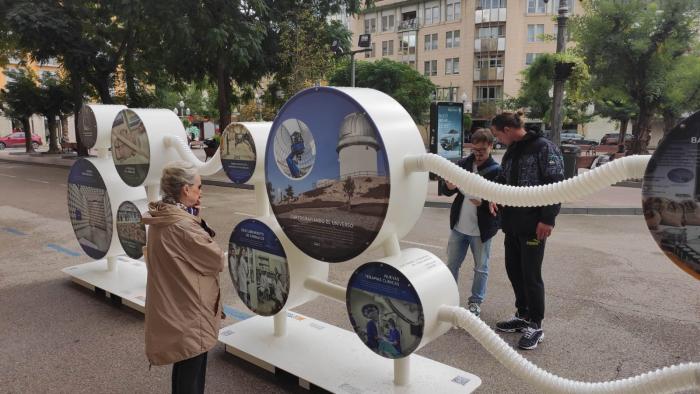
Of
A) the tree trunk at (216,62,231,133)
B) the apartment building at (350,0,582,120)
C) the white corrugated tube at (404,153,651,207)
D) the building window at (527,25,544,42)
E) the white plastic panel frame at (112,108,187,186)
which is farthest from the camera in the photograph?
the building window at (527,25,544,42)

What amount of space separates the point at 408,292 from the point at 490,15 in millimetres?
48317

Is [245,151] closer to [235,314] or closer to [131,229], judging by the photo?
[235,314]

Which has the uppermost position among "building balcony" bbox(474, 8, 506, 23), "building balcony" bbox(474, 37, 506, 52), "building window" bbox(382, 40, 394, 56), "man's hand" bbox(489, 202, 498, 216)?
"building balcony" bbox(474, 8, 506, 23)

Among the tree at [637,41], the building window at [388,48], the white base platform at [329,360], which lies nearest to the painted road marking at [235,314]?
the white base platform at [329,360]

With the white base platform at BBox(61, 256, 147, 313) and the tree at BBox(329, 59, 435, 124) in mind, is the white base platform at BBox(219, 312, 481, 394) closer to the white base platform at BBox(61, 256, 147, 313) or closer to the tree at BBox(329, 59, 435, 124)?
the white base platform at BBox(61, 256, 147, 313)

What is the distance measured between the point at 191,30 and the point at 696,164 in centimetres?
1531

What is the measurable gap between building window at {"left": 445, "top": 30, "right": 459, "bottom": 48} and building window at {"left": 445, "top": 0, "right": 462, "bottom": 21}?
4.08 feet

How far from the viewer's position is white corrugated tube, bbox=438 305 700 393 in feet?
6.82

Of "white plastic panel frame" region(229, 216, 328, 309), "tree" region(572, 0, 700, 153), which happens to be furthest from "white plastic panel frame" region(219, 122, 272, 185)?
"tree" region(572, 0, 700, 153)

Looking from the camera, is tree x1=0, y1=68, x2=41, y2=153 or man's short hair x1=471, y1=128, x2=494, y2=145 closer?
man's short hair x1=471, y1=128, x2=494, y2=145

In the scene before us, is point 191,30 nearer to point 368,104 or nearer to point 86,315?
point 86,315

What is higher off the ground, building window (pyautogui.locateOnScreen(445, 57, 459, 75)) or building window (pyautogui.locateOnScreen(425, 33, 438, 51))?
building window (pyautogui.locateOnScreen(425, 33, 438, 51))

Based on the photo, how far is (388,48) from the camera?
53656mm

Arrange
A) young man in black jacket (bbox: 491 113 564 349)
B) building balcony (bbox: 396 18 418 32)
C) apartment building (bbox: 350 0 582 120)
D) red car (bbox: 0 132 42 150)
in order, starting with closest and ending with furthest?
young man in black jacket (bbox: 491 113 564 349)
red car (bbox: 0 132 42 150)
apartment building (bbox: 350 0 582 120)
building balcony (bbox: 396 18 418 32)
